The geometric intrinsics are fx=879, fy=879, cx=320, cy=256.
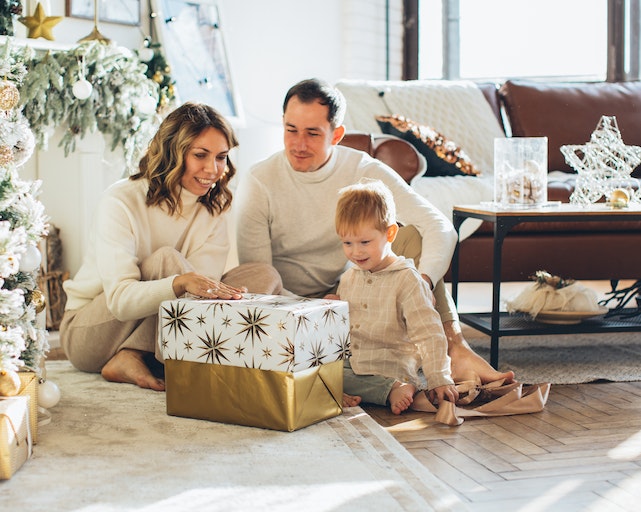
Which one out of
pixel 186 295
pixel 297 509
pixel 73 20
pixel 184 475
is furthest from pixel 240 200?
pixel 73 20

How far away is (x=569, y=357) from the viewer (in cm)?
285

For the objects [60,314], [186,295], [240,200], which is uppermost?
[240,200]

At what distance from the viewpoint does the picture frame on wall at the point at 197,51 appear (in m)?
4.05

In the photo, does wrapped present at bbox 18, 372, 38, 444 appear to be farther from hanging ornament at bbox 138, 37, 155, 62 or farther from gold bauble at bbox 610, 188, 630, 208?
hanging ornament at bbox 138, 37, 155, 62

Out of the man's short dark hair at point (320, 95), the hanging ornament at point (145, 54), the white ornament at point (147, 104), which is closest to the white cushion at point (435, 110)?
the hanging ornament at point (145, 54)

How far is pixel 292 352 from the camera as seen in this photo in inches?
73.3

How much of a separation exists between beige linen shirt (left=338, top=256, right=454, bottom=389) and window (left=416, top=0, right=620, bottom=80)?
3.22 meters

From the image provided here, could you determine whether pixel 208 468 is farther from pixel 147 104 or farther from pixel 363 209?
pixel 147 104

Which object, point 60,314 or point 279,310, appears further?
point 60,314

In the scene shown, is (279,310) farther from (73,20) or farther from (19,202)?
(73,20)

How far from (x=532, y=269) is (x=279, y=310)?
1.72 metres

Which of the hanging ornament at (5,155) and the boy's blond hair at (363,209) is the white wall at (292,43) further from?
the hanging ornament at (5,155)

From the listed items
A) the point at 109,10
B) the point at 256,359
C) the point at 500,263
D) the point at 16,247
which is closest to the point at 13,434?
the point at 16,247

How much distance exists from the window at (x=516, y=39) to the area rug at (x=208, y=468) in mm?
3515
